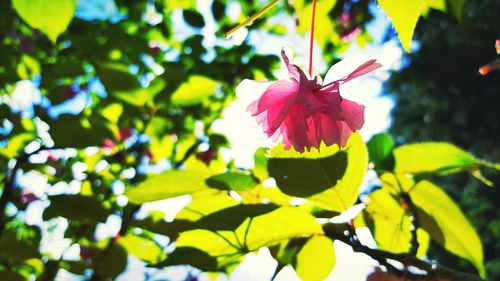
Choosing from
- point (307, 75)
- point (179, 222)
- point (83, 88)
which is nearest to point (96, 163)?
point (83, 88)

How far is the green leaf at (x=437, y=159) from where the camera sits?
0.51 m

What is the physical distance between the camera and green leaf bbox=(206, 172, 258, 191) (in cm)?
50

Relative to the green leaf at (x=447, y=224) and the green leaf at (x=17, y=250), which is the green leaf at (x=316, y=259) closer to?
the green leaf at (x=447, y=224)

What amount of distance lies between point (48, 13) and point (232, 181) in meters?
0.25

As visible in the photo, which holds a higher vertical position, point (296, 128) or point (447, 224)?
point (296, 128)

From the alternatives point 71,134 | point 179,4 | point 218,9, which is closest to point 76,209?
point 71,134

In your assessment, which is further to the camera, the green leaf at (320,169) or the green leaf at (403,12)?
the green leaf at (320,169)

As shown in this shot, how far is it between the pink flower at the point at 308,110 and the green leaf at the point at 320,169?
0.03 meters

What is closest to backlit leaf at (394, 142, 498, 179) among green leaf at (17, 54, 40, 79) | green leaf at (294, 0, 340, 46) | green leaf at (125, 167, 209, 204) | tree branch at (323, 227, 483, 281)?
tree branch at (323, 227, 483, 281)

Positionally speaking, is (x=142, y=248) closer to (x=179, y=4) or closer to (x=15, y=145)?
(x=15, y=145)

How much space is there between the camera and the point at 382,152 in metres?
0.54

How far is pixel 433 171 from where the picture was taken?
0.51 m

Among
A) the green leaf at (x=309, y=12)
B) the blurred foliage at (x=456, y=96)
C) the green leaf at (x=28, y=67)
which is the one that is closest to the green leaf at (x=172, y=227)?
the green leaf at (x=309, y=12)

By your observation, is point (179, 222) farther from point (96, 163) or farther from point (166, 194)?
point (96, 163)
